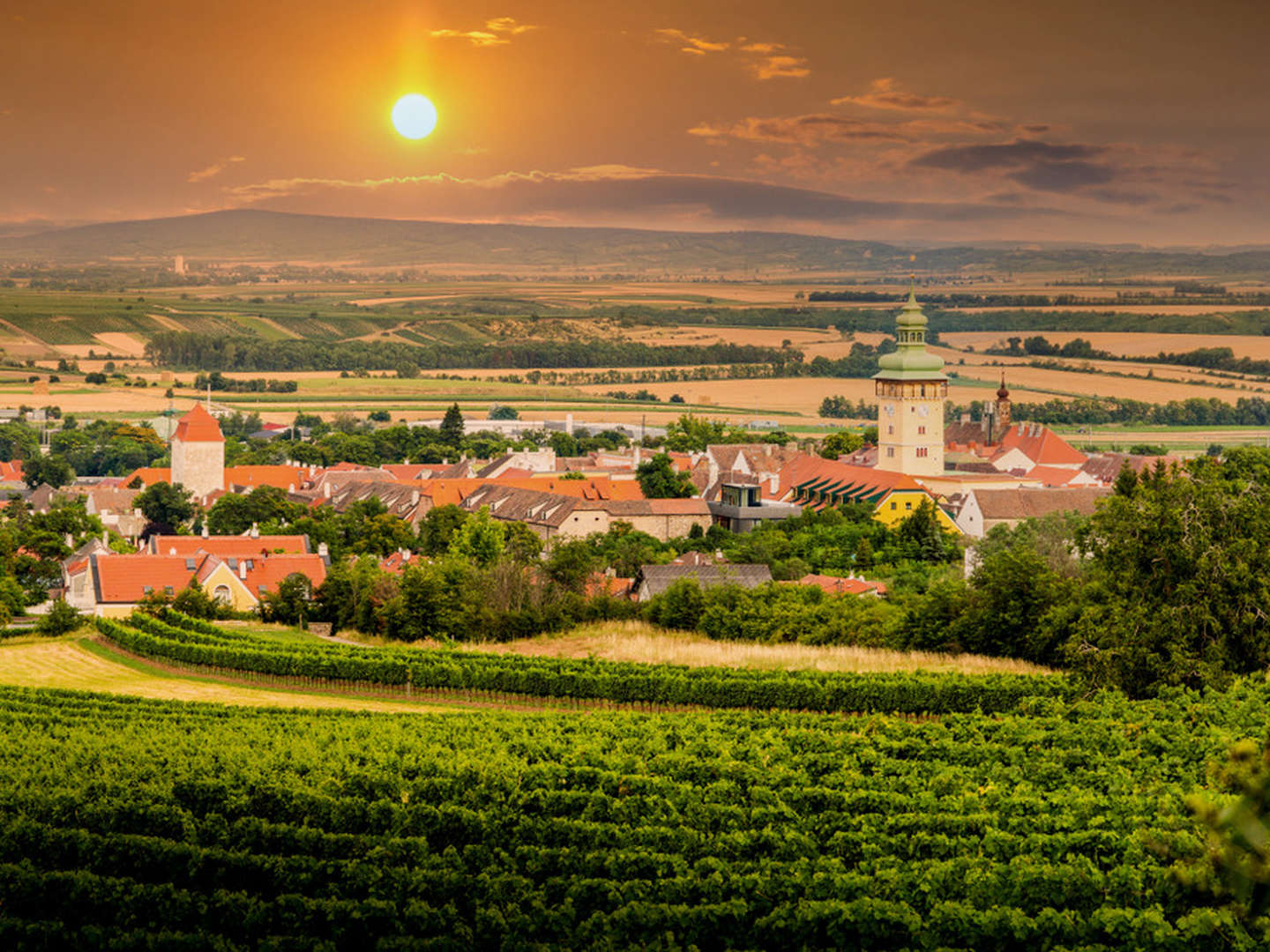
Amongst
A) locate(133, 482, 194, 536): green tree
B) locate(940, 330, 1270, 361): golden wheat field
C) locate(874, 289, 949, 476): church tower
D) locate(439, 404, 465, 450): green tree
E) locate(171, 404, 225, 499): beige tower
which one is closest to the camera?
locate(874, 289, 949, 476): church tower

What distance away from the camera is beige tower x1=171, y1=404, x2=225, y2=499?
9138 cm

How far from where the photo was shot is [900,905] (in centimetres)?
1878

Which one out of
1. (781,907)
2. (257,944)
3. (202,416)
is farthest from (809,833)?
(202,416)

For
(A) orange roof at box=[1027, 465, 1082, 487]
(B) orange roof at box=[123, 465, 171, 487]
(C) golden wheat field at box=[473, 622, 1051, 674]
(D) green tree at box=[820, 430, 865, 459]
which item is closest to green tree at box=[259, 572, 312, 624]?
(C) golden wheat field at box=[473, 622, 1051, 674]

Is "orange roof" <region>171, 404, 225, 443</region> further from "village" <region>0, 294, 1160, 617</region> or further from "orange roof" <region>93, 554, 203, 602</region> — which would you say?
"orange roof" <region>93, 554, 203, 602</region>

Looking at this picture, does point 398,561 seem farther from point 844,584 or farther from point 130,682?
Answer: point 130,682

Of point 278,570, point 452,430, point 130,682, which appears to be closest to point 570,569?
point 278,570

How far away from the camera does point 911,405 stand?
82438 millimetres

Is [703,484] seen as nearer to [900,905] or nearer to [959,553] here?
[959,553]

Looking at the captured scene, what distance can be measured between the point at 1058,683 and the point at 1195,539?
13.9ft

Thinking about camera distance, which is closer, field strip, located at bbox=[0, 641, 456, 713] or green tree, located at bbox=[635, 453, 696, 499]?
field strip, located at bbox=[0, 641, 456, 713]

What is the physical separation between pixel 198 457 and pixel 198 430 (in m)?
1.62

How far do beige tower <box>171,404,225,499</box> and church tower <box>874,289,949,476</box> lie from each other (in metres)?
39.0

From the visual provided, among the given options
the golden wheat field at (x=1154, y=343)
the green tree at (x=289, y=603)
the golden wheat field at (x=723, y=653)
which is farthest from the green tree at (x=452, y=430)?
the golden wheat field at (x=1154, y=343)
